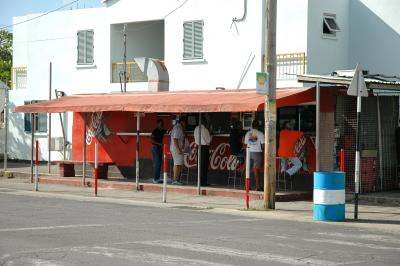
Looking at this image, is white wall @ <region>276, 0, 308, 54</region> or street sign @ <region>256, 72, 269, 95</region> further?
white wall @ <region>276, 0, 308, 54</region>

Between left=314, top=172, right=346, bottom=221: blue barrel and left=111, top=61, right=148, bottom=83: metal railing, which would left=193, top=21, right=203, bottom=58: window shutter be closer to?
left=111, top=61, right=148, bottom=83: metal railing

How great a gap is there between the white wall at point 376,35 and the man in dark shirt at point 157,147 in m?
9.43

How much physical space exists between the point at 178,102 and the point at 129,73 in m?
12.5

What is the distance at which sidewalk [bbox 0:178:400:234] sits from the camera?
1647 centimetres

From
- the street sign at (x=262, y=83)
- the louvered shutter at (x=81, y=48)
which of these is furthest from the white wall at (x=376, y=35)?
the street sign at (x=262, y=83)

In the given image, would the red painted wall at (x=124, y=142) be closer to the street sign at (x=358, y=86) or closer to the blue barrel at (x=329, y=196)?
the blue barrel at (x=329, y=196)

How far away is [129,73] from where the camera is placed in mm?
33656

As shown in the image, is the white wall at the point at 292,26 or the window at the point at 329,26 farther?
the window at the point at 329,26

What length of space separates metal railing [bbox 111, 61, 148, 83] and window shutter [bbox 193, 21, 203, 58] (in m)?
3.22

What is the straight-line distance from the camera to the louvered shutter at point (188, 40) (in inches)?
1223

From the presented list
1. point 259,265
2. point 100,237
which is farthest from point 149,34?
point 259,265

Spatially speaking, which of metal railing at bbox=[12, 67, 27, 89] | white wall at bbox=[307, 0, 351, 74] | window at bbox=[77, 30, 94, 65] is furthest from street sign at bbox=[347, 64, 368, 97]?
metal railing at bbox=[12, 67, 27, 89]

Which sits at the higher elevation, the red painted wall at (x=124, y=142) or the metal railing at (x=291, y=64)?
the metal railing at (x=291, y=64)

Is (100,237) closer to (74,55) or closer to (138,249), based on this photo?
(138,249)
